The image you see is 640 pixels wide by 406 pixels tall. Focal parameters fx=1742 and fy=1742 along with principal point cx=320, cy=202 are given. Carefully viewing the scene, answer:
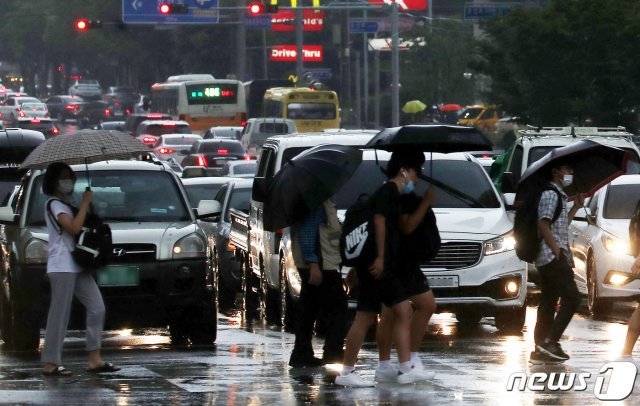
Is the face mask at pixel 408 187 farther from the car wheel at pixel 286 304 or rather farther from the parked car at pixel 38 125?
the parked car at pixel 38 125

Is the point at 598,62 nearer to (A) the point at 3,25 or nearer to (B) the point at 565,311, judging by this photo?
(B) the point at 565,311

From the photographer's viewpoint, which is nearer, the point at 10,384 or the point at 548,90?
the point at 10,384

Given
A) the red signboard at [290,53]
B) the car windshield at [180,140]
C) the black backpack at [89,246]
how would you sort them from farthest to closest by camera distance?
the red signboard at [290,53] → the car windshield at [180,140] → the black backpack at [89,246]

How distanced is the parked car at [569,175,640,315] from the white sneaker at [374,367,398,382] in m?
6.26

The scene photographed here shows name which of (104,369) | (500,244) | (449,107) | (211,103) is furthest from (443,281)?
(449,107)

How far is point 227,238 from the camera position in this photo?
21.4 meters

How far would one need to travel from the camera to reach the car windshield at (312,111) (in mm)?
60375

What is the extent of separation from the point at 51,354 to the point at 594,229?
8.10 meters

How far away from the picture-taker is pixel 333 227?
1270cm

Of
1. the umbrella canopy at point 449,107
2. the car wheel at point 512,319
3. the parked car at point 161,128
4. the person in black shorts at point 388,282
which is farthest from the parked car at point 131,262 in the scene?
the umbrella canopy at point 449,107

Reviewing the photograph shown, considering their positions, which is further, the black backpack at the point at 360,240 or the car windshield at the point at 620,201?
the car windshield at the point at 620,201

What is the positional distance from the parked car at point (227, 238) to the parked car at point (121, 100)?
89.4 meters

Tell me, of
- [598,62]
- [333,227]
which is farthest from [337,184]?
[598,62]

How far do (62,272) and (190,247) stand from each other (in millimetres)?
2335
